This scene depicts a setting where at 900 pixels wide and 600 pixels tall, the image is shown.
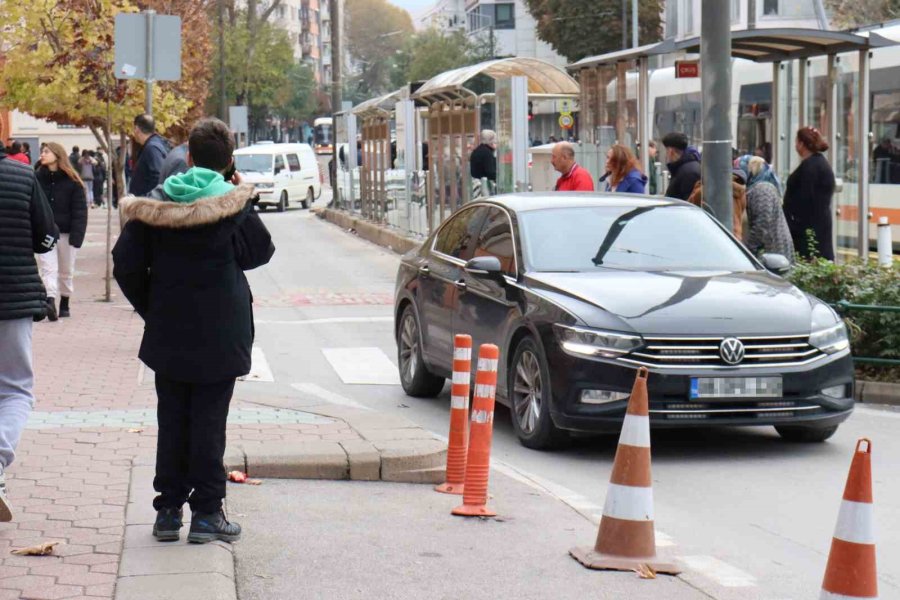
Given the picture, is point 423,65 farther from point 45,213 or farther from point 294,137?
point 45,213

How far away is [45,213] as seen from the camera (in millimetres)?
6820

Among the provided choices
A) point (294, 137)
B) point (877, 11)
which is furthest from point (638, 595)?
point (294, 137)

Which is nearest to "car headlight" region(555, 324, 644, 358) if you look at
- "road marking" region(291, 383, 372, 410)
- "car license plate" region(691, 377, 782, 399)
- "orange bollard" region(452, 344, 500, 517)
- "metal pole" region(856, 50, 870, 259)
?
"car license plate" region(691, 377, 782, 399)

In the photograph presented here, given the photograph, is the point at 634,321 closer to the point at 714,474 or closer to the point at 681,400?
the point at 681,400

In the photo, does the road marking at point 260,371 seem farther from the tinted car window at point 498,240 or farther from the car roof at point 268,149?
the car roof at point 268,149

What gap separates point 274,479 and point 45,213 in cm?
186

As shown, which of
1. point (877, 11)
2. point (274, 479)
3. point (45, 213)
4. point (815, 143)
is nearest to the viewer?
point (45, 213)

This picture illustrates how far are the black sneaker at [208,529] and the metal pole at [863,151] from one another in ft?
37.0

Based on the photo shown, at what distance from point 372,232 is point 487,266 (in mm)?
22659

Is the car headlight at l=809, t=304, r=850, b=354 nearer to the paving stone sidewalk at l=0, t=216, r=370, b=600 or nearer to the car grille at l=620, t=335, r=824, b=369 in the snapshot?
the car grille at l=620, t=335, r=824, b=369

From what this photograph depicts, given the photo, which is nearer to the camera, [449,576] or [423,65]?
[449,576]

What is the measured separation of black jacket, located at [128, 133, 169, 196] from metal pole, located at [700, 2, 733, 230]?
4.92 m

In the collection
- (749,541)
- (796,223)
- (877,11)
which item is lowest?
(749,541)

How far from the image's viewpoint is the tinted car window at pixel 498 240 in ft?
33.8
